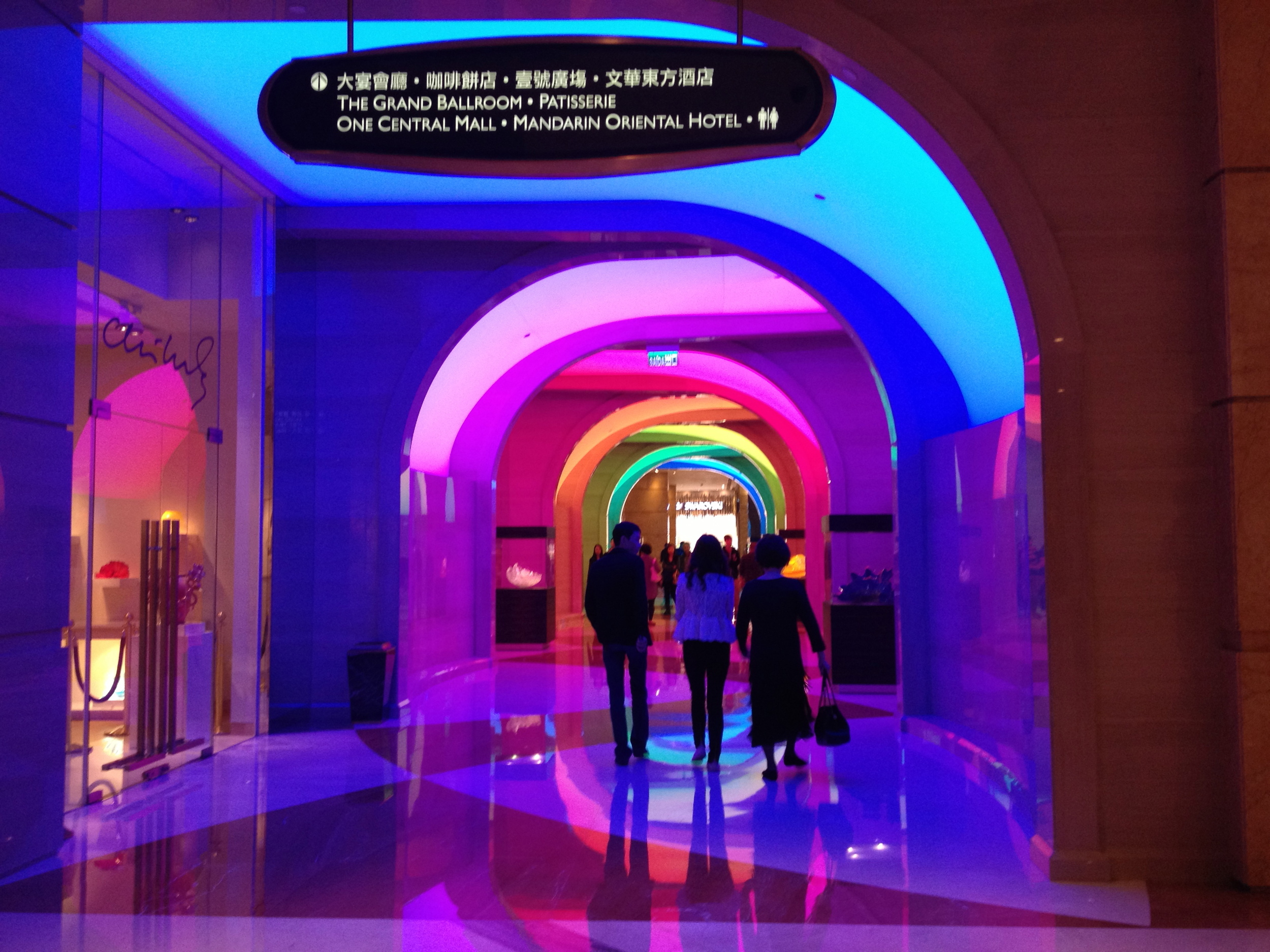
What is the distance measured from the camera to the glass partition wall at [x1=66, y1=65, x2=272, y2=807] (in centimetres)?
564

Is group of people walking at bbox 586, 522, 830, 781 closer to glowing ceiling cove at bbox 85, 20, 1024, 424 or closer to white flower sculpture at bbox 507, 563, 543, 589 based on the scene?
glowing ceiling cove at bbox 85, 20, 1024, 424

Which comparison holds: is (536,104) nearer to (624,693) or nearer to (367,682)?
(624,693)

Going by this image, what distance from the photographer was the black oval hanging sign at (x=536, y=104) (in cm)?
324

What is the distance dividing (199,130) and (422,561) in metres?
4.55

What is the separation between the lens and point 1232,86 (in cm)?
407

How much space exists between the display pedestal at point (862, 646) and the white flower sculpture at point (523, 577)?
20.5 ft

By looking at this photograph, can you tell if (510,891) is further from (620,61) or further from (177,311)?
(177,311)

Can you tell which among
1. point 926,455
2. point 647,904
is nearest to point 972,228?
point 926,455

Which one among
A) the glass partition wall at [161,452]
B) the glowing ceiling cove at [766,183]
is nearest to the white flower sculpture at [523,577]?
the glass partition wall at [161,452]

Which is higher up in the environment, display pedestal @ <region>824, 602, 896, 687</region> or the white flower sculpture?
the white flower sculpture

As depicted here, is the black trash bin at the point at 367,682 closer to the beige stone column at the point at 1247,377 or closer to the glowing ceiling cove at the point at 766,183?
the glowing ceiling cove at the point at 766,183

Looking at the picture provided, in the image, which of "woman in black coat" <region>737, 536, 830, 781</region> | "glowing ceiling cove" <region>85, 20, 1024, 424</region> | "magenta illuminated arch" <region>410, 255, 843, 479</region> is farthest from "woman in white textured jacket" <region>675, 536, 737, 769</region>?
"magenta illuminated arch" <region>410, 255, 843, 479</region>

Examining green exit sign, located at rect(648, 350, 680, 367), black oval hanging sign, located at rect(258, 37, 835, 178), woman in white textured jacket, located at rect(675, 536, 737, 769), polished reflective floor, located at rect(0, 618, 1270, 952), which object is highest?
green exit sign, located at rect(648, 350, 680, 367)

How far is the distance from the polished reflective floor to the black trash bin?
4.02 ft
